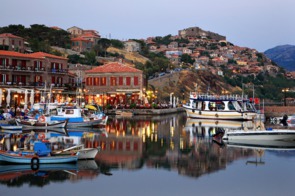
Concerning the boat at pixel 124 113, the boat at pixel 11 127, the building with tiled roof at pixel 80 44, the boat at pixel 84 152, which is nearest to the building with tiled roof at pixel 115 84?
the boat at pixel 124 113

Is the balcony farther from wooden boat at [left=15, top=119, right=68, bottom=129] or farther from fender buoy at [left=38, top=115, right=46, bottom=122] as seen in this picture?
wooden boat at [left=15, top=119, right=68, bottom=129]

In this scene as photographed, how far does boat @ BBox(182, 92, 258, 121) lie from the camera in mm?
55719

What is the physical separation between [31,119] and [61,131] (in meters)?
4.15

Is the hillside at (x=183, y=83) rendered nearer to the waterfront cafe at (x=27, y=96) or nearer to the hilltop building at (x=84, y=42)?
the hilltop building at (x=84, y=42)

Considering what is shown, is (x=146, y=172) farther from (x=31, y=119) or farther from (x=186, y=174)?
(x=31, y=119)

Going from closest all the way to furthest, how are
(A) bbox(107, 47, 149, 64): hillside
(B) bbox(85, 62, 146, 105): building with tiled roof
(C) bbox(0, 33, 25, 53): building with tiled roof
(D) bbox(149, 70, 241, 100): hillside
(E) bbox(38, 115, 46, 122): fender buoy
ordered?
(E) bbox(38, 115, 46, 122): fender buoy
(B) bbox(85, 62, 146, 105): building with tiled roof
(C) bbox(0, 33, 25, 53): building with tiled roof
(D) bbox(149, 70, 241, 100): hillside
(A) bbox(107, 47, 149, 64): hillside

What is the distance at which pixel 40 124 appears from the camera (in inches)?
1491

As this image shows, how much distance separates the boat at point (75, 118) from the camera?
133ft

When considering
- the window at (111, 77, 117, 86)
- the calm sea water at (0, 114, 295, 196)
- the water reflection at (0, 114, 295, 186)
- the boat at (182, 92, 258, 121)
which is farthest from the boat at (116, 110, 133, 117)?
the calm sea water at (0, 114, 295, 196)

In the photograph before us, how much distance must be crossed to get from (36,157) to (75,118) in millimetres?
20548

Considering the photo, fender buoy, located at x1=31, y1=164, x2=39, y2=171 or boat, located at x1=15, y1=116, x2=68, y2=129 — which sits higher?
boat, located at x1=15, y1=116, x2=68, y2=129

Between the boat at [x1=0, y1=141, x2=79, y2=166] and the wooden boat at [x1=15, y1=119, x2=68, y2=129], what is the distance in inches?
673

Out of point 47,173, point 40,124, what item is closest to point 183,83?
point 40,124

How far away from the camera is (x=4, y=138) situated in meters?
30.3
